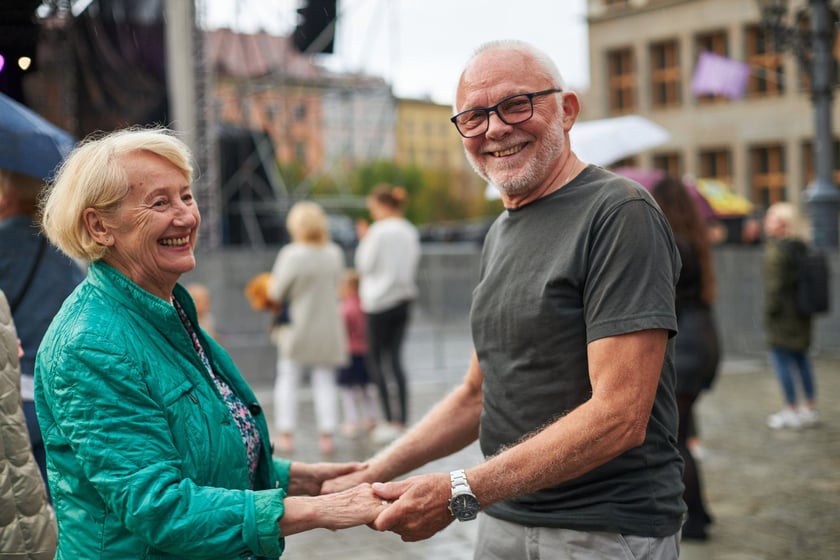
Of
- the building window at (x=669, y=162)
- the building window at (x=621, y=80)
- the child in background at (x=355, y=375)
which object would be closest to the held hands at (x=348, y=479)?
the child in background at (x=355, y=375)

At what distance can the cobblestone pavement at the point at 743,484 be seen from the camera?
568 cm

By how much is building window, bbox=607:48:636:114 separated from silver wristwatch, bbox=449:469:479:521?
44932 millimetres

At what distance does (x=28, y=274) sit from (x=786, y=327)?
7356mm

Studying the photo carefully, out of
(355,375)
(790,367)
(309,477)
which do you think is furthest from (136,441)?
(790,367)

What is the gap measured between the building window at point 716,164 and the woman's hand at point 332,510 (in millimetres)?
42895

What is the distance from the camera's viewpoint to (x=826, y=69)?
1492 centimetres

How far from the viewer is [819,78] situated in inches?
591

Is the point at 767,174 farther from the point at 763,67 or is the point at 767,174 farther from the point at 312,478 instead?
the point at 312,478

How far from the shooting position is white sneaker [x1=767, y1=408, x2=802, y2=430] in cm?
926

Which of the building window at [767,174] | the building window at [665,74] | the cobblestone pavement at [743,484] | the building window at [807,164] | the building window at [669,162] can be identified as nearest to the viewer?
the cobblestone pavement at [743,484]

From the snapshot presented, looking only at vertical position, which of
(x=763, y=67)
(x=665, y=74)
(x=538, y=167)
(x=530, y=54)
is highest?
(x=665, y=74)

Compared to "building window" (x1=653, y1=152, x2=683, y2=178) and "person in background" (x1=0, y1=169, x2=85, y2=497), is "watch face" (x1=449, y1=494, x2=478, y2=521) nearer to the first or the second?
"person in background" (x1=0, y1=169, x2=85, y2=497)

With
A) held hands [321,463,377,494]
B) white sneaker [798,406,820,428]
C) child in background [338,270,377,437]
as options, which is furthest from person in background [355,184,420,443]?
held hands [321,463,377,494]

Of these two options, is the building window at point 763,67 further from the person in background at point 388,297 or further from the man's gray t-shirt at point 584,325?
the man's gray t-shirt at point 584,325
